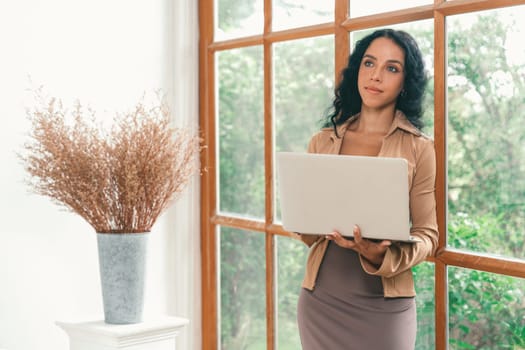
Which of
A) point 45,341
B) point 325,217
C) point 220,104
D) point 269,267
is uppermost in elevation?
point 220,104

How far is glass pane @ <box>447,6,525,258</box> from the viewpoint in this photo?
2340 millimetres

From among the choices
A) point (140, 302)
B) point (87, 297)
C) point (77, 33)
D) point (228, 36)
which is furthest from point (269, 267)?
point (77, 33)

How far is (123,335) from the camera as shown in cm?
296

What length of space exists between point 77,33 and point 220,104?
0.73 metres

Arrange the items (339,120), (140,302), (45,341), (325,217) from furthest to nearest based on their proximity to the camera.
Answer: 1. (45,341)
2. (140,302)
3. (339,120)
4. (325,217)

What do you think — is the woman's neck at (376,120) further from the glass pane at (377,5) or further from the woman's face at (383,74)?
the glass pane at (377,5)

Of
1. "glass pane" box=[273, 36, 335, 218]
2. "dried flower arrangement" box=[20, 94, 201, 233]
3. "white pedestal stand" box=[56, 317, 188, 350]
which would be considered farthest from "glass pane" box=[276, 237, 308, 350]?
"dried flower arrangement" box=[20, 94, 201, 233]

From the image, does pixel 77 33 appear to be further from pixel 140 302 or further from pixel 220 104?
pixel 140 302

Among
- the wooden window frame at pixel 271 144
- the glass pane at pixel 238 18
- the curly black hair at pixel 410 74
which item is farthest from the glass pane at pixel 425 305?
the glass pane at pixel 238 18

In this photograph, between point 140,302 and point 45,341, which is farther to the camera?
point 45,341

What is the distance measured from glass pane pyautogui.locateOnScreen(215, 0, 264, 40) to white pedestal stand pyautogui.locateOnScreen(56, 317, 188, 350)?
131cm

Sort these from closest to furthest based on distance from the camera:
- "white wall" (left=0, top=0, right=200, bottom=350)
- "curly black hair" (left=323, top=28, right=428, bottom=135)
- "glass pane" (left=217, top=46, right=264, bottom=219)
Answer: "curly black hair" (left=323, top=28, right=428, bottom=135) → "white wall" (left=0, top=0, right=200, bottom=350) → "glass pane" (left=217, top=46, right=264, bottom=219)

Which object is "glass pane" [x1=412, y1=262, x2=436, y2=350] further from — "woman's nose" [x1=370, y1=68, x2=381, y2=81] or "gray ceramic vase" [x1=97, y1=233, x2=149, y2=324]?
"gray ceramic vase" [x1=97, y1=233, x2=149, y2=324]

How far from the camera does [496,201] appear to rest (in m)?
2.41
